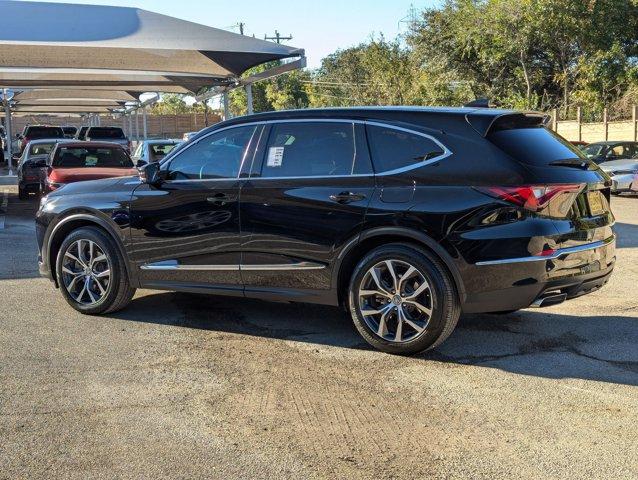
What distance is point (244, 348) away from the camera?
5.66 meters

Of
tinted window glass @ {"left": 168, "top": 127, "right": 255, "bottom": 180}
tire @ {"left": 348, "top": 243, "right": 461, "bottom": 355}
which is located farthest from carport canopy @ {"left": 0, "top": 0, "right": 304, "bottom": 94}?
A: tire @ {"left": 348, "top": 243, "right": 461, "bottom": 355}

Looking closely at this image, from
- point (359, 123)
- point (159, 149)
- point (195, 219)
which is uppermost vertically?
point (159, 149)

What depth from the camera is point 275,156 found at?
593 centimetres

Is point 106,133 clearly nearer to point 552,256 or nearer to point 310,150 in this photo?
point 310,150

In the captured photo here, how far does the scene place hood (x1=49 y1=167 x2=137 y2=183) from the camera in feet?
40.2

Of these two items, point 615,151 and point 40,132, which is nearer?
point 615,151

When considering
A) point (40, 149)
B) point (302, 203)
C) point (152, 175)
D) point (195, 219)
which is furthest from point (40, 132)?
point (302, 203)

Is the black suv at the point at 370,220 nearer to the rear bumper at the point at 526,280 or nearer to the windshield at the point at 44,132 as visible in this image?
the rear bumper at the point at 526,280

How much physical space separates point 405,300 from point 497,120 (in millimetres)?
1476

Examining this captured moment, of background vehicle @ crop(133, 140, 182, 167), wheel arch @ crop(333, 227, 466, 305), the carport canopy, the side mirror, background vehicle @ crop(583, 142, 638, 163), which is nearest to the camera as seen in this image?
wheel arch @ crop(333, 227, 466, 305)

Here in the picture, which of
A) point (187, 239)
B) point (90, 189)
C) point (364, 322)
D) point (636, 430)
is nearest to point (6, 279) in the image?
point (90, 189)

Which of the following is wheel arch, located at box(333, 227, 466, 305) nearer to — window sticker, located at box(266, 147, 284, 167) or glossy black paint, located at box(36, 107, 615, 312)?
glossy black paint, located at box(36, 107, 615, 312)

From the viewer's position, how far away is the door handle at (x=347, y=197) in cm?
543

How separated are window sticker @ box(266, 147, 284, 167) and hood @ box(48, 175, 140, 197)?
53.7 inches
